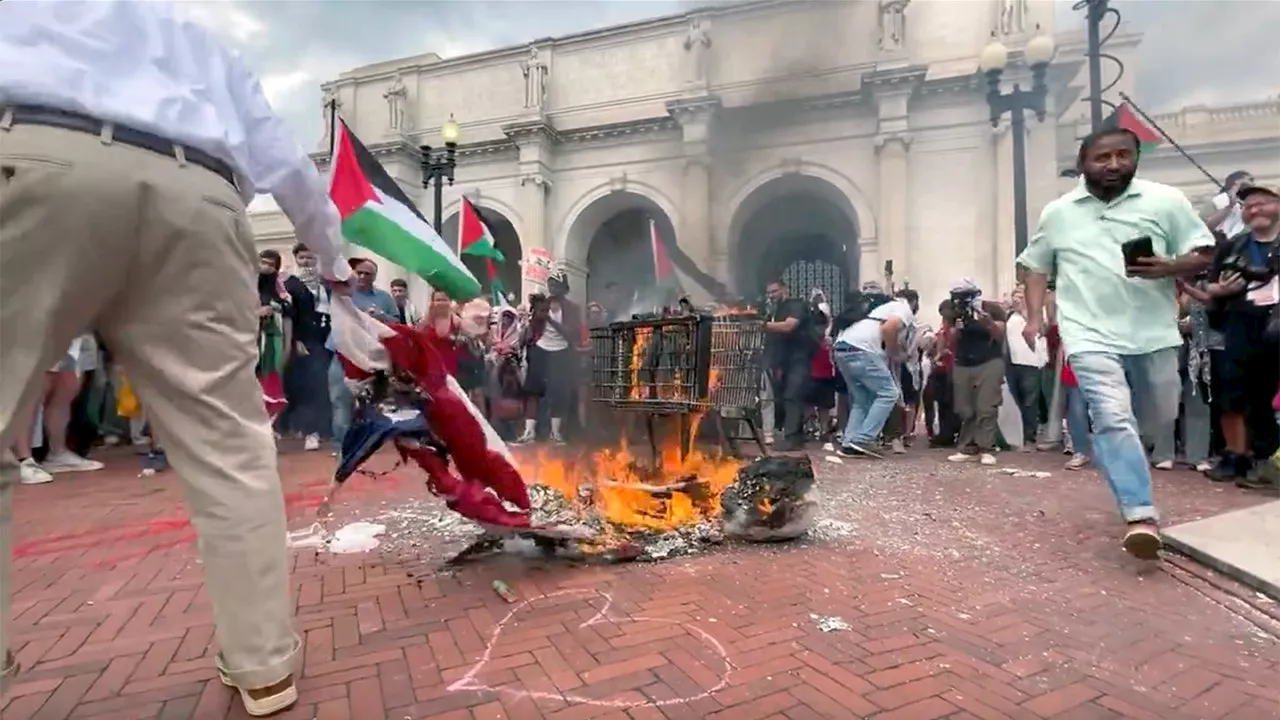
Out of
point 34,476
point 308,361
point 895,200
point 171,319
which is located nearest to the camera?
point 171,319

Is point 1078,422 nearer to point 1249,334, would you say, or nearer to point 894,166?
point 1249,334

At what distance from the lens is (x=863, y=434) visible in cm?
707

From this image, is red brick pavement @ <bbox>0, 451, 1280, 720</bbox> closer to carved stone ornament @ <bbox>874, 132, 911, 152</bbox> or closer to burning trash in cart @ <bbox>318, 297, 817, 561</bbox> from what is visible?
burning trash in cart @ <bbox>318, 297, 817, 561</bbox>

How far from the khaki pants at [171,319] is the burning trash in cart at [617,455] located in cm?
86

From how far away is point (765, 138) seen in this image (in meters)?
16.5

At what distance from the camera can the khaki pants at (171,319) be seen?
1584 mm

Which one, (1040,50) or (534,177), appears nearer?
(1040,50)

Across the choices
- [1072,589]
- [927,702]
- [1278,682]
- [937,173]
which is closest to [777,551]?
[1072,589]

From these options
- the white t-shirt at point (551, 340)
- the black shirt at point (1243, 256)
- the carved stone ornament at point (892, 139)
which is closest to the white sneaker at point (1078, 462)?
the black shirt at point (1243, 256)

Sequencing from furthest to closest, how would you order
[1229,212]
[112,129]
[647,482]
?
[1229,212], [647,482], [112,129]

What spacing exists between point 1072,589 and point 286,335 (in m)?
7.52

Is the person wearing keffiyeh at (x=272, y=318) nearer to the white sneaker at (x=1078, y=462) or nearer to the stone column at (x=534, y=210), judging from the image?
the white sneaker at (x=1078, y=462)

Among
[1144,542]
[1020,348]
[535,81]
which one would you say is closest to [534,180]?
[535,81]

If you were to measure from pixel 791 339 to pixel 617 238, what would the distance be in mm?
13624
